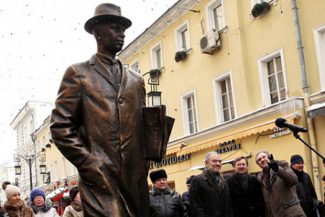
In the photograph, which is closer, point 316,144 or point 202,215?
point 202,215

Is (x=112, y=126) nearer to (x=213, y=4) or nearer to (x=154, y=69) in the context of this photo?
(x=213, y=4)

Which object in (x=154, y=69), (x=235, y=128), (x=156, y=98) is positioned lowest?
(x=235, y=128)

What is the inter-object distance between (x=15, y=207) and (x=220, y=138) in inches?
472

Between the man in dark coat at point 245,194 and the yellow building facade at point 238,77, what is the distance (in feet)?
22.3

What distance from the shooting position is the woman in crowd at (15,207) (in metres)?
6.63

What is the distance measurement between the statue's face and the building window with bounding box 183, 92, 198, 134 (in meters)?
17.1

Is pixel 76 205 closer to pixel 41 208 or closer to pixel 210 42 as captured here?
pixel 41 208

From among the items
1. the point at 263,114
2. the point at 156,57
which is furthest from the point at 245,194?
the point at 156,57

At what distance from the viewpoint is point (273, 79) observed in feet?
52.6

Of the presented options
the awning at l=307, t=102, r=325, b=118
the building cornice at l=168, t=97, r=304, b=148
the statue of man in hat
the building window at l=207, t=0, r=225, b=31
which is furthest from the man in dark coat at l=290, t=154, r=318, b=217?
the building window at l=207, t=0, r=225, b=31

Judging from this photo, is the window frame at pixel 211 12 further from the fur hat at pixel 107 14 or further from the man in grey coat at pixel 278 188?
the fur hat at pixel 107 14

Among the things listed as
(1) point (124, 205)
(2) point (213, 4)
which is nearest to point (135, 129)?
(1) point (124, 205)

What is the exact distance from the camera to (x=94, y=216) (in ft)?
11.2

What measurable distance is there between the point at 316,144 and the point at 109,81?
11104mm
